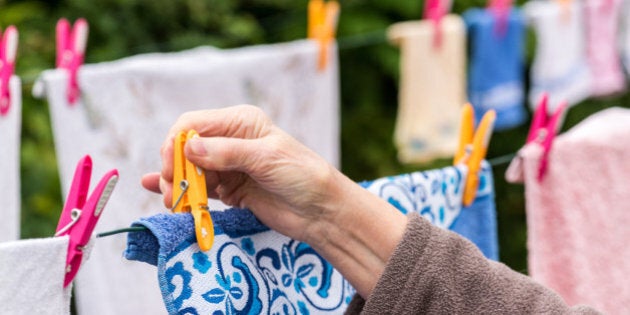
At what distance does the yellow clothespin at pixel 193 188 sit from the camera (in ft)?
2.19

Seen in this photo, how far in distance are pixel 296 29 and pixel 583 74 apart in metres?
0.76

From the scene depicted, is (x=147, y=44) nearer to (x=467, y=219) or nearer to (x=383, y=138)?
(x=383, y=138)

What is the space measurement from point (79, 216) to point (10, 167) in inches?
18.1

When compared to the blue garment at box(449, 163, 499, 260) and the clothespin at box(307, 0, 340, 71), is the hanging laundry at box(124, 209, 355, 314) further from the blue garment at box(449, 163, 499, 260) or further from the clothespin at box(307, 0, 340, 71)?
the clothespin at box(307, 0, 340, 71)

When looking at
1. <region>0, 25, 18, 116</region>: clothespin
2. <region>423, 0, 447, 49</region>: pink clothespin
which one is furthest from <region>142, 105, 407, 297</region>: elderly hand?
<region>423, 0, 447, 49</region>: pink clothespin

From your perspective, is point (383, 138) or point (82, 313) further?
point (383, 138)

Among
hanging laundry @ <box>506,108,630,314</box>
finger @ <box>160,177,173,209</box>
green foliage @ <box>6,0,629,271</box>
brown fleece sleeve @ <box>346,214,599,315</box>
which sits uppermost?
finger @ <box>160,177,173,209</box>

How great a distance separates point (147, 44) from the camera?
2.26 meters

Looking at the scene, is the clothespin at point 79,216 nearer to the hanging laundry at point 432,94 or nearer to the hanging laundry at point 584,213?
the hanging laundry at point 584,213

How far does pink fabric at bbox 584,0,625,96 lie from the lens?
75.6 inches

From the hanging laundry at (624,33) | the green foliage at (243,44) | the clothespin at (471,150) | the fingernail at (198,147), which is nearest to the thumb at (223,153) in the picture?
the fingernail at (198,147)

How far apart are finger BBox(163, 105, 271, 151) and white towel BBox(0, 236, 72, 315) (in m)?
0.13

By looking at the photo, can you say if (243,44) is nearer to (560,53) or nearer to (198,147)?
(560,53)

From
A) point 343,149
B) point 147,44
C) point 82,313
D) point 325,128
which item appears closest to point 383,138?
point 343,149
